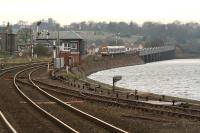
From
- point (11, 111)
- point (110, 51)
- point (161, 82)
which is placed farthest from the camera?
point (110, 51)

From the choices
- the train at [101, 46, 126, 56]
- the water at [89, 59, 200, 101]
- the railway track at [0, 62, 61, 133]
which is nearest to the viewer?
the railway track at [0, 62, 61, 133]

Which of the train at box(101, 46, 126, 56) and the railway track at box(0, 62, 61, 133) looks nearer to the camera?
the railway track at box(0, 62, 61, 133)

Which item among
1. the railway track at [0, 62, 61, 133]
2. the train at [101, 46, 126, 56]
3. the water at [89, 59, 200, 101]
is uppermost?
the railway track at [0, 62, 61, 133]

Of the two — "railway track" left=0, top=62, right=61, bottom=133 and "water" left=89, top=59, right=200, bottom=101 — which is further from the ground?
"railway track" left=0, top=62, right=61, bottom=133

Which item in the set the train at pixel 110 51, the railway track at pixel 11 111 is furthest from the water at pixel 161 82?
the train at pixel 110 51

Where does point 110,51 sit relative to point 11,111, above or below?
below

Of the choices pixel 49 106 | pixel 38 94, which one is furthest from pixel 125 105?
pixel 38 94

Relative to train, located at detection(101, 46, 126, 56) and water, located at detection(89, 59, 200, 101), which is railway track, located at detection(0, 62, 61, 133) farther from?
train, located at detection(101, 46, 126, 56)

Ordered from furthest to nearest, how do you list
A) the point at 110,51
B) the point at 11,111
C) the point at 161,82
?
the point at 110,51
the point at 161,82
the point at 11,111

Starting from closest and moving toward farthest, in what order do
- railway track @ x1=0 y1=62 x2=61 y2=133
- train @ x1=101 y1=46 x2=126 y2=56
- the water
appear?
1. railway track @ x1=0 y1=62 x2=61 y2=133
2. the water
3. train @ x1=101 y1=46 x2=126 y2=56

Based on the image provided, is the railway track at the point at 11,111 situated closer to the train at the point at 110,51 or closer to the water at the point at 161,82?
the water at the point at 161,82

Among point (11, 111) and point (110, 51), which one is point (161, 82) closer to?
point (11, 111)

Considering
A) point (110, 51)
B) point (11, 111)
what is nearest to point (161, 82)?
point (11, 111)

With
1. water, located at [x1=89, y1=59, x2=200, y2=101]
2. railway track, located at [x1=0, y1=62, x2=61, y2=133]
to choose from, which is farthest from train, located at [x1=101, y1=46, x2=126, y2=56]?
railway track, located at [x1=0, y1=62, x2=61, y2=133]
